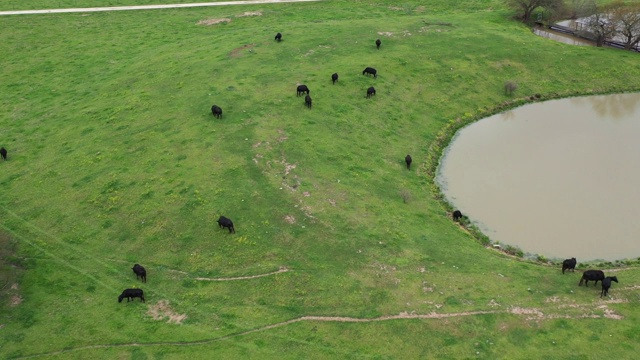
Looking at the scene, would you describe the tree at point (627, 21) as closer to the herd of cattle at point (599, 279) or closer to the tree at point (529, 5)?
the tree at point (529, 5)

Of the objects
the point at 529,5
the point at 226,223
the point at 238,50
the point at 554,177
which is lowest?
the point at 226,223

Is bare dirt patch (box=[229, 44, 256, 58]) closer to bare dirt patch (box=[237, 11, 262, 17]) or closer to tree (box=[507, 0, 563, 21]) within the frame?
bare dirt patch (box=[237, 11, 262, 17])

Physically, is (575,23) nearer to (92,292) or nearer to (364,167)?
(364,167)

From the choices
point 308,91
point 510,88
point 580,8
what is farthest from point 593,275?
point 580,8

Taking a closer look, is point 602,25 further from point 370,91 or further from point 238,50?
point 238,50

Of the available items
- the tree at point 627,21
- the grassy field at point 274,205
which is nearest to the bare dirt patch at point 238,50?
the grassy field at point 274,205

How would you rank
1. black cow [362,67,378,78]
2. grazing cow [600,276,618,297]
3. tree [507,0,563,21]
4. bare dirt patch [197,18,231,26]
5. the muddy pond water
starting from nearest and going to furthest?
grazing cow [600,276,618,297] → the muddy pond water → black cow [362,67,378,78] → tree [507,0,563,21] → bare dirt patch [197,18,231,26]

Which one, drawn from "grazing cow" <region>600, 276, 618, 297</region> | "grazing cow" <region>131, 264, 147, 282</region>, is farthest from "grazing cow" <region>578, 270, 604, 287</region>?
"grazing cow" <region>131, 264, 147, 282</region>
